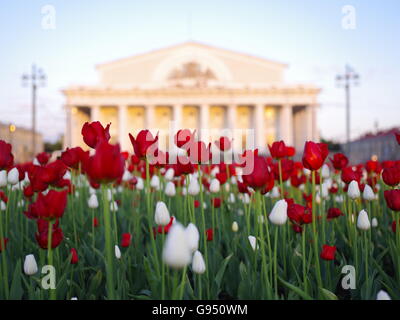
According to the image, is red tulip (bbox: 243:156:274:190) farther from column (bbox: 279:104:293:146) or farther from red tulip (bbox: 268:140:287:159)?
column (bbox: 279:104:293:146)

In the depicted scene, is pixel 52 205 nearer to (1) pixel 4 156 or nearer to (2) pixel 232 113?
(1) pixel 4 156

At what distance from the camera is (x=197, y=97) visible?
117ft

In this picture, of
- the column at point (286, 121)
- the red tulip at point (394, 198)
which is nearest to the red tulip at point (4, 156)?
the red tulip at point (394, 198)

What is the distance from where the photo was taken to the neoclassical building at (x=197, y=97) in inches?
1415

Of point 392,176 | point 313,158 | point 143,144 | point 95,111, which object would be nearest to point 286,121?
point 95,111

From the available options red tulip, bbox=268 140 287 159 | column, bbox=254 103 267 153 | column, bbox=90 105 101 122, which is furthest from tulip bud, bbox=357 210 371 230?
column, bbox=90 105 101 122

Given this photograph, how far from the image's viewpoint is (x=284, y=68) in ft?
132

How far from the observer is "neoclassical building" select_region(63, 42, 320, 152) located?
118 feet

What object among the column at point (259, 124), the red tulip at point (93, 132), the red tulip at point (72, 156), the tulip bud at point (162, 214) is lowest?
the tulip bud at point (162, 214)

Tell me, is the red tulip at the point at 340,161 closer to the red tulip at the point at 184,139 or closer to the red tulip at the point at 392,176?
the red tulip at the point at 392,176

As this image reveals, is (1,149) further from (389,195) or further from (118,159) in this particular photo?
(389,195)

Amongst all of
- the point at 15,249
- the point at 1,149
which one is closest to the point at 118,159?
the point at 1,149

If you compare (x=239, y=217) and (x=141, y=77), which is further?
(x=141, y=77)
